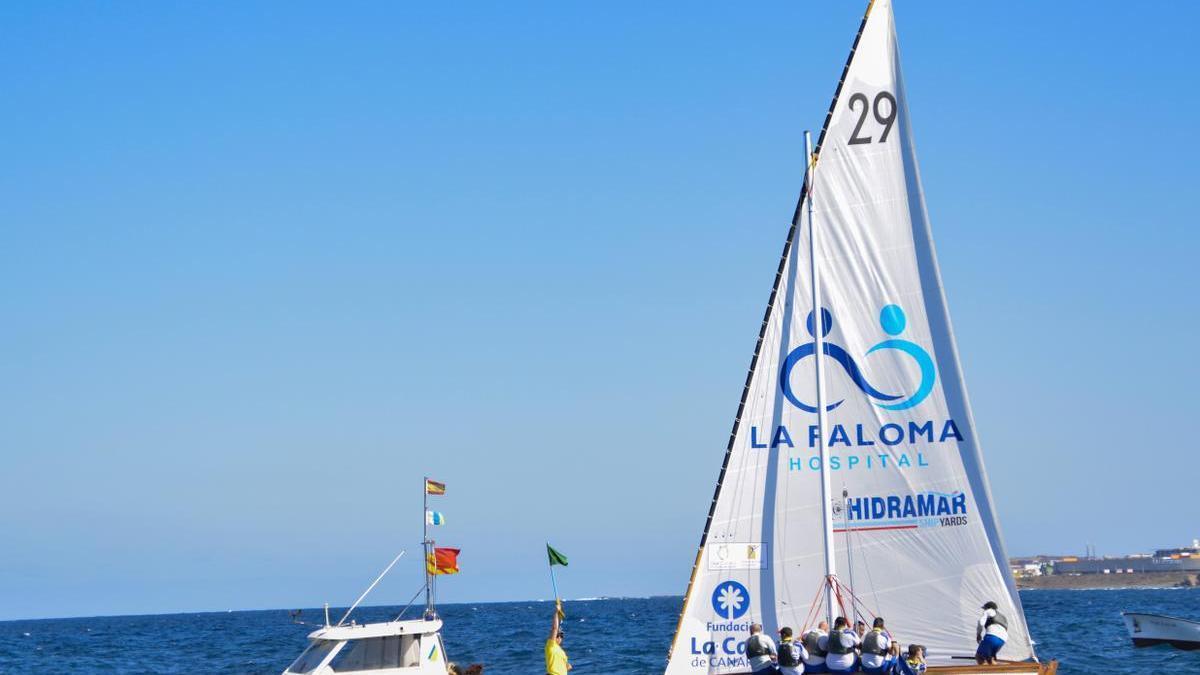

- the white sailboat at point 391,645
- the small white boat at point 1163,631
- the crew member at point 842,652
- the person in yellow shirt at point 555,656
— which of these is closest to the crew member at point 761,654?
the crew member at point 842,652

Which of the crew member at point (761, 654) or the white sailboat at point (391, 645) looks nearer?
the crew member at point (761, 654)

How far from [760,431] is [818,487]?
1.36 m

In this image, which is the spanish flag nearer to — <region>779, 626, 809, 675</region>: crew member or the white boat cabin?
the white boat cabin

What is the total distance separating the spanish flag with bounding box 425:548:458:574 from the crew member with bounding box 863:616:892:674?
1096cm

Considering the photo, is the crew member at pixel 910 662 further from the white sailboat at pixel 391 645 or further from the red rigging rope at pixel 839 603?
the white sailboat at pixel 391 645

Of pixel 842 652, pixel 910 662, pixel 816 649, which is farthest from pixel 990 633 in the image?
pixel 816 649

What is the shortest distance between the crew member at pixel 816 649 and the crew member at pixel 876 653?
66 centimetres

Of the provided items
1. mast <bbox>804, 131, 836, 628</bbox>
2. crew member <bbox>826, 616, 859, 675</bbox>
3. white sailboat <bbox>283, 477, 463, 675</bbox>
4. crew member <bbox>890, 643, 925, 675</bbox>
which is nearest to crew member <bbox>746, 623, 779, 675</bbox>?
crew member <bbox>826, 616, 859, 675</bbox>

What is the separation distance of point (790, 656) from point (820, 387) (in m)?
4.61

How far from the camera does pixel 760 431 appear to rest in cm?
2428

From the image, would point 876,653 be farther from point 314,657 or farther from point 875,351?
point 314,657

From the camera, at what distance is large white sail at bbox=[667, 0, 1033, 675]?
23.7 meters

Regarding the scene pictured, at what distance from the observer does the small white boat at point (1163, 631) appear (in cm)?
5806

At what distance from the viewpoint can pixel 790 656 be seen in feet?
71.0
